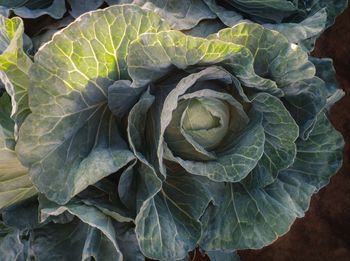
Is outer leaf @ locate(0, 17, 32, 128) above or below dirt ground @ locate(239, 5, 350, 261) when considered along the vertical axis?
above

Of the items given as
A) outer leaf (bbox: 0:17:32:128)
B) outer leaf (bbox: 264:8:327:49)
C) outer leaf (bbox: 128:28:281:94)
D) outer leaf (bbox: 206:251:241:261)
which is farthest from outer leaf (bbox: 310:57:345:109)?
outer leaf (bbox: 0:17:32:128)

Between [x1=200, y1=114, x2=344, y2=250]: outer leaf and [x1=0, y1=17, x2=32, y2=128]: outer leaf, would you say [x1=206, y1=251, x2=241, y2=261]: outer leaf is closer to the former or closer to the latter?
[x1=200, y1=114, x2=344, y2=250]: outer leaf

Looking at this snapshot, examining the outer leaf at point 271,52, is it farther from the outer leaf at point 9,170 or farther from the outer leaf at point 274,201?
the outer leaf at point 9,170

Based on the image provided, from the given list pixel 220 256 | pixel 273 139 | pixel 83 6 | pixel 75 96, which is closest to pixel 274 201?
pixel 273 139

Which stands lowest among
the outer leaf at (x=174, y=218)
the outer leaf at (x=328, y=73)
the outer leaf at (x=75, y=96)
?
the outer leaf at (x=174, y=218)

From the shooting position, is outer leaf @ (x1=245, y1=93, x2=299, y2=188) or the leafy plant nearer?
the leafy plant

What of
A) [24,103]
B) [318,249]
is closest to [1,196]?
[24,103]

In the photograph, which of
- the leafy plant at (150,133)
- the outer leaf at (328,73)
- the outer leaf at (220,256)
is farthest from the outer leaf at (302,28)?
the outer leaf at (220,256)
